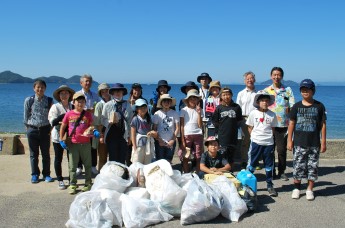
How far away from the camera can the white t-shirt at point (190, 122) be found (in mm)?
6289

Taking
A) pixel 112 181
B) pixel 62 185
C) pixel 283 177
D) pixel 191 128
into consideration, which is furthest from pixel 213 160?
pixel 62 185

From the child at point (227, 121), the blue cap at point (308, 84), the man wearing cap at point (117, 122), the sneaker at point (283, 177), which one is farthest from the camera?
the sneaker at point (283, 177)

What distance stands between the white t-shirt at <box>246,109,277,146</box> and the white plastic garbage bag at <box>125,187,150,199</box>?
2.09m

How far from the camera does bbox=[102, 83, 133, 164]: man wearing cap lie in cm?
601

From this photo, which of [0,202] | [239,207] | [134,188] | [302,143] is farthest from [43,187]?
[302,143]

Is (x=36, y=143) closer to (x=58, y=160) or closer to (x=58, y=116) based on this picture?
(x=58, y=160)

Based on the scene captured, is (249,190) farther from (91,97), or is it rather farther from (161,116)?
(91,97)

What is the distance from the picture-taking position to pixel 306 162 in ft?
18.0

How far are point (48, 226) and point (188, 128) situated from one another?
286cm

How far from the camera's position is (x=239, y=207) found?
15.2ft

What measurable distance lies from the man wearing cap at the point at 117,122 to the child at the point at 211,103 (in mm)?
1672

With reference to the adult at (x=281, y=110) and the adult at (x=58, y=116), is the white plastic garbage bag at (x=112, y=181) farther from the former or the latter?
the adult at (x=281, y=110)

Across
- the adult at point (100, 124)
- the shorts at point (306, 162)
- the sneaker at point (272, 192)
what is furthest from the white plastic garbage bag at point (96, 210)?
the shorts at point (306, 162)

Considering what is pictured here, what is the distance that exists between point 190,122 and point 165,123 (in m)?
A: 0.46
